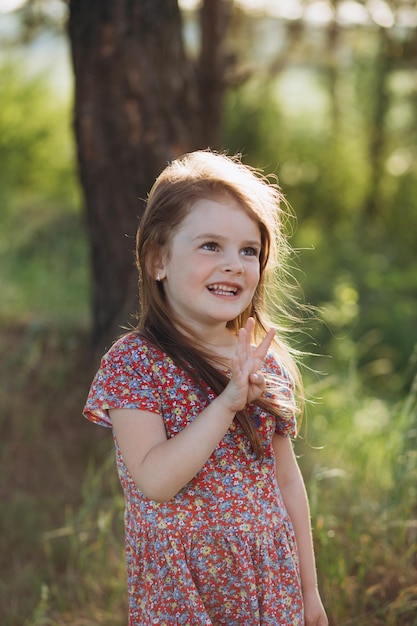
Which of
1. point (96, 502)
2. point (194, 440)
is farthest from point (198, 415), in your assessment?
point (96, 502)

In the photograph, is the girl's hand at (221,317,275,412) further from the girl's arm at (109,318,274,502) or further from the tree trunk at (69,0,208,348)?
the tree trunk at (69,0,208,348)

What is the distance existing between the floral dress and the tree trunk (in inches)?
99.5

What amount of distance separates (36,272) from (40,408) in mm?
2913

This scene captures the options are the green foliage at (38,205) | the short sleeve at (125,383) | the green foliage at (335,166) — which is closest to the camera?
the short sleeve at (125,383)

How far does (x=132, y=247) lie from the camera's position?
4.53m

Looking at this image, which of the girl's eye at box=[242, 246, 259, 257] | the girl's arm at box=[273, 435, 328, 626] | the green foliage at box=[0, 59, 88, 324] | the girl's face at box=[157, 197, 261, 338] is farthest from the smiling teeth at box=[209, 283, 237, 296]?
the green foliage at box=[0, 59, 88, 324]

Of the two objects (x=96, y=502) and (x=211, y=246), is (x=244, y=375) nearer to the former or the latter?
(x=211, y=246)

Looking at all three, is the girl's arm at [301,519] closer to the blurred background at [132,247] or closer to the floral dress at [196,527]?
the floral dress at [196,527]

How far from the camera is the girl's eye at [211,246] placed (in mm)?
1907

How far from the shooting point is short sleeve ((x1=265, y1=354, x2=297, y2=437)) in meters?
2.03

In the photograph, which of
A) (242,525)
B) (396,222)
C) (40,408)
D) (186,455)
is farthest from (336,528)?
(396,222)

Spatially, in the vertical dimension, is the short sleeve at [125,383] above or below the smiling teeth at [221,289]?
below

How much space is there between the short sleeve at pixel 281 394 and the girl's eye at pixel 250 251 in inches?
10.9

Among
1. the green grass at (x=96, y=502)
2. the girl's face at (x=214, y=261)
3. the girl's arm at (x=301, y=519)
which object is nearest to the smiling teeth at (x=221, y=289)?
the girl's face at (x=214, y=261)
